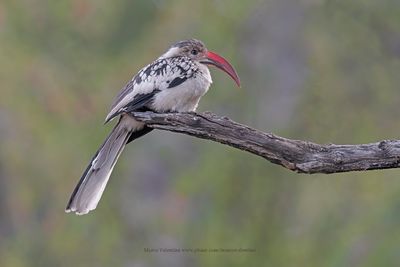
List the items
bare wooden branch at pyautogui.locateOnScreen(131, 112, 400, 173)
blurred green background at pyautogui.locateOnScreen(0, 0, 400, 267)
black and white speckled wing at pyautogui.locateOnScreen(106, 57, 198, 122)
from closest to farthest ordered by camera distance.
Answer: bare wooden branch at pyautogui.locateOnScreen(131, 112, 400, 173)
black and white speckled wing at pyautogui.locateOnScreen(106, 57, 198, 122)
blurred green background at pyautogui.locateOnScreen(0, 0, 400, 267)

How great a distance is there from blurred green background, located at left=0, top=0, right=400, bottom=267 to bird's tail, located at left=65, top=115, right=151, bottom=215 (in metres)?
4.06

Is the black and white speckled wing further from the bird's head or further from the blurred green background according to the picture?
the blurred green background

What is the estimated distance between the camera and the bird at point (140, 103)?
5.67 metres

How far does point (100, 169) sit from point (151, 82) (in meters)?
0.57

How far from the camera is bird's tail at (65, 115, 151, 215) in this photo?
5672 mm

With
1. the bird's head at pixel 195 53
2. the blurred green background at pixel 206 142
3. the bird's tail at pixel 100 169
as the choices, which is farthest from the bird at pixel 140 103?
the blurred green background at pixel 206 142

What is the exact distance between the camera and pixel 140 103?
5664 millimetres

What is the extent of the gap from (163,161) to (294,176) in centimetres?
146

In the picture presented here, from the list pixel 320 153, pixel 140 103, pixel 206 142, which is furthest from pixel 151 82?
pixel 206 142

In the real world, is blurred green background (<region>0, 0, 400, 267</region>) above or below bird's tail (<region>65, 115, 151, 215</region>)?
above

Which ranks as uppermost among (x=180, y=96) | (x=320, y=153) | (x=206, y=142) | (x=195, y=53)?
(x=206, y=142)

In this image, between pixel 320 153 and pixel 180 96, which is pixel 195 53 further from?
pixel 320 153

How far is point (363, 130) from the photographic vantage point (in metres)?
10.5

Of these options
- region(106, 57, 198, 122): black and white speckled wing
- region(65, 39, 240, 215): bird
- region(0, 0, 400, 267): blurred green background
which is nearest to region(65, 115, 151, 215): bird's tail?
region(65, 39, 240, 215): bird
